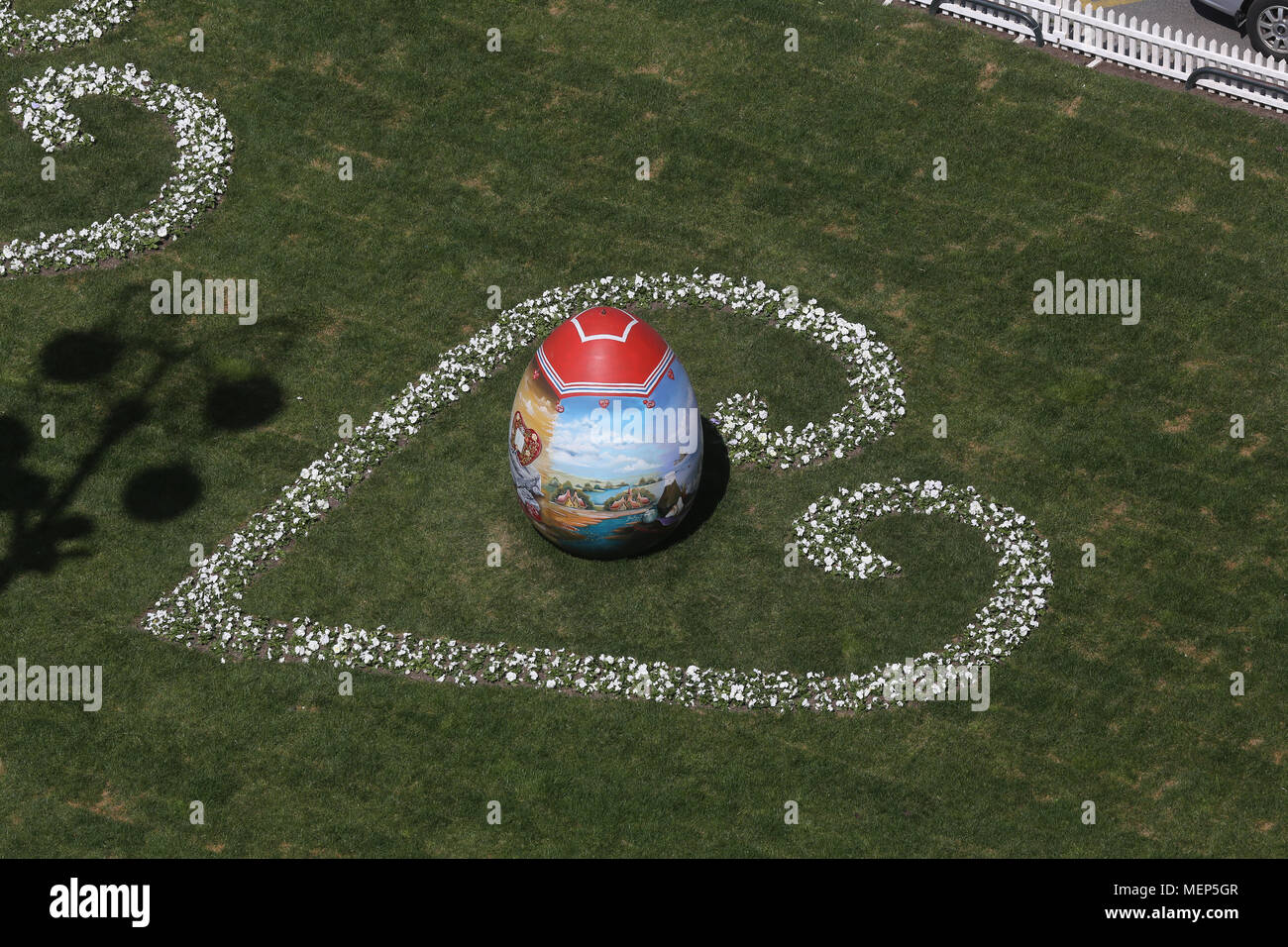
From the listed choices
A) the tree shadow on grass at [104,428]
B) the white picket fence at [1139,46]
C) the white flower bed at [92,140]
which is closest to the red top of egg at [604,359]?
the tree shadow on grass at [104,428]

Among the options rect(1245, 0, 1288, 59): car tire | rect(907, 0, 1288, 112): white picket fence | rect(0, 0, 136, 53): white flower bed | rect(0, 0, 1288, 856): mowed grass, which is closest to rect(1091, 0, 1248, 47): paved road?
rect(1245, 0, 1288, 59): car tire

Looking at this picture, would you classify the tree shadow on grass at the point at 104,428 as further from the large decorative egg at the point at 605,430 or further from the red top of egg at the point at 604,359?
the red top of egg at the point at 604,359

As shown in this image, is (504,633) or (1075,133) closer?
(504,633)

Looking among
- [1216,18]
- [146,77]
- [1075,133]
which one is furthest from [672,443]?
[1216,18]

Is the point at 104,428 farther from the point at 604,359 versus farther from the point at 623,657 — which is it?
the point at 623,657

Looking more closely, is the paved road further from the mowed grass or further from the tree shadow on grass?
the tree shadow on grass

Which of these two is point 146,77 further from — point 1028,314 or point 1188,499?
point 1188,499
